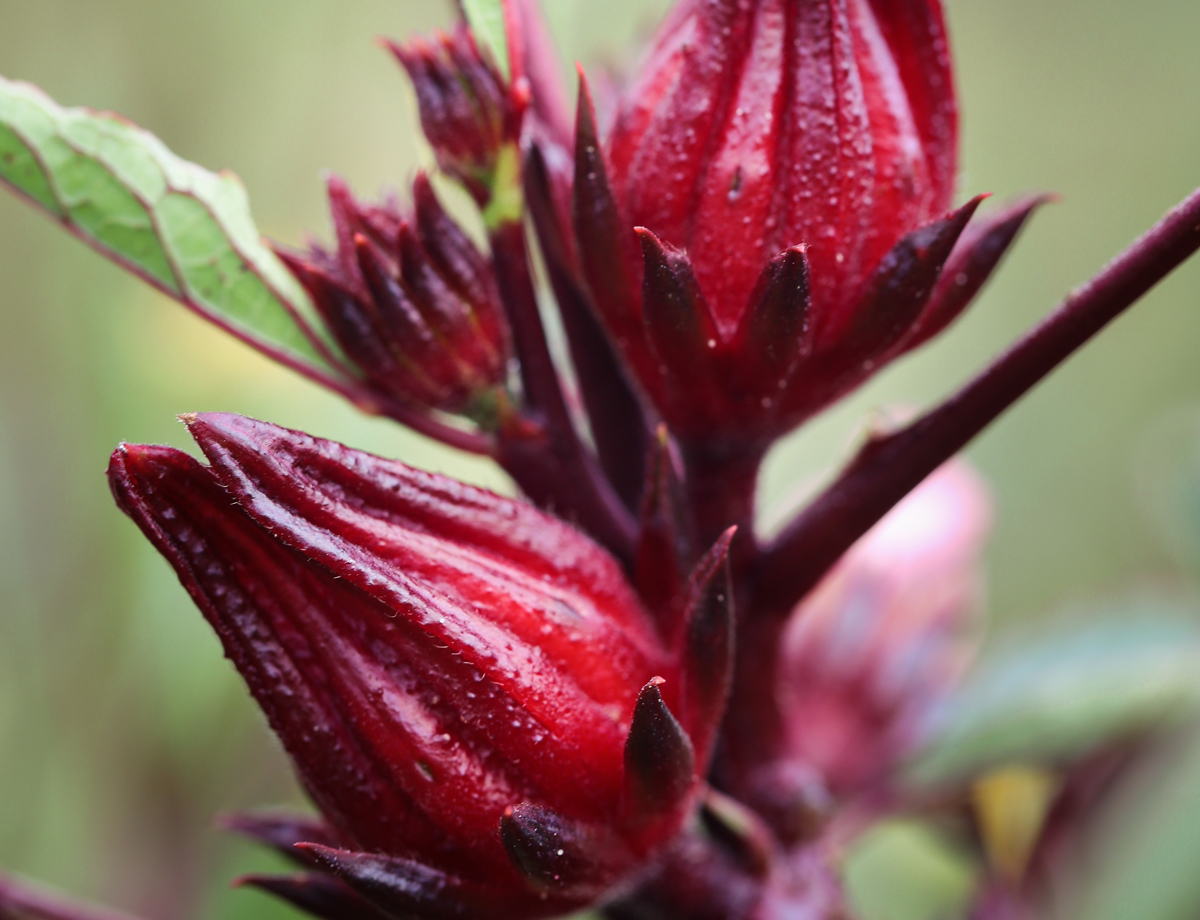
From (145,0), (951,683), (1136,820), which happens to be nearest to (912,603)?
(951,683)

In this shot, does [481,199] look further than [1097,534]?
No

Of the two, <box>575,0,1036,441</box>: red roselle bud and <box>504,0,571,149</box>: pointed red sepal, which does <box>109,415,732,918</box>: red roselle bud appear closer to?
<box>575,0,1036,441</box>: red roselle bud

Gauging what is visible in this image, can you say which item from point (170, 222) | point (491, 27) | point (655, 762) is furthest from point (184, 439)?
point (655, 762)

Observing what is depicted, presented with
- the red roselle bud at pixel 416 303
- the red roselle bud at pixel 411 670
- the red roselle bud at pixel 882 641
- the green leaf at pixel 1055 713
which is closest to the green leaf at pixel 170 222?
the red roselle bud at pixel 416 303

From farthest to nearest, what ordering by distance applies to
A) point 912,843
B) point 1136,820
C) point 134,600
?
point 912,843 < point 134,600 < point 1136,820

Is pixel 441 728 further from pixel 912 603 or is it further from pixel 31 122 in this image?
pixel 912 603

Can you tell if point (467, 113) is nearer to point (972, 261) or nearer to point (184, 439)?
point (972, 261)

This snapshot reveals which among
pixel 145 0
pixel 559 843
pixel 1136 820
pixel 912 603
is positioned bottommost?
pixel 1136 820
